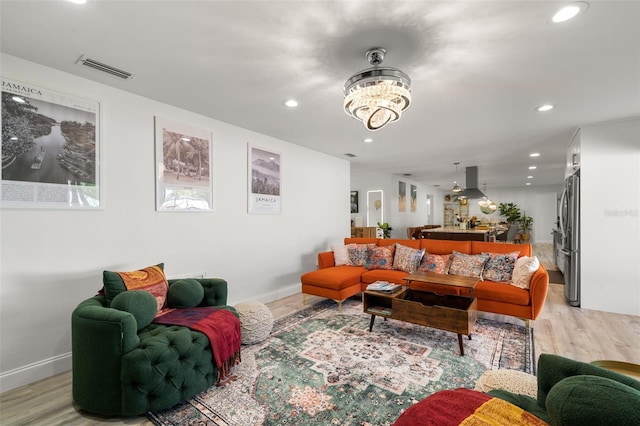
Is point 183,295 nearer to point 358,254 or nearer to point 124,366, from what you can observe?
point 124,366

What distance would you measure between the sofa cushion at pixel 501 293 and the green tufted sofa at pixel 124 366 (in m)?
3.12

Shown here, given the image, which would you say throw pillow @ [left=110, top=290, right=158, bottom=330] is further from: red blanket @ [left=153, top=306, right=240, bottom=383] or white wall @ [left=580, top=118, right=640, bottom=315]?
white wall @ [left=580, top=118, right=640, bottom=315]

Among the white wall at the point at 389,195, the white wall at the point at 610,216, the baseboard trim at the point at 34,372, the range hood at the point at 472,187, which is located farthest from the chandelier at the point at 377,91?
the white wall at the point at 389,195

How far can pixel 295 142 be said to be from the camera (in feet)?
16.4

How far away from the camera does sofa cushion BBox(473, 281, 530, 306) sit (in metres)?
3.25

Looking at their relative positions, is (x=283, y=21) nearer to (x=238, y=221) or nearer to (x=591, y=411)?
(x=591, y=411)

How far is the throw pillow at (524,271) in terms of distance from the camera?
3.35m

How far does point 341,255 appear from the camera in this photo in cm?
474

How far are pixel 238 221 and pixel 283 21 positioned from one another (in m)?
2.75

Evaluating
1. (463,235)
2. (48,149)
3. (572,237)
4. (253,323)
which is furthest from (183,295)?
(463,235)

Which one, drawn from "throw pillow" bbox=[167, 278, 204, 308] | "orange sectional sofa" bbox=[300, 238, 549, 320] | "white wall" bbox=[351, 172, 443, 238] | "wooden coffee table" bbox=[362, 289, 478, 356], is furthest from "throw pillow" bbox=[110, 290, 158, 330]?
"white wall" bbox=[351, 172, 443, 238]

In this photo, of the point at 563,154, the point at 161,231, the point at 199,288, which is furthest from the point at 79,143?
the point at 563,154

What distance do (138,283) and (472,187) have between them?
7.73 metres

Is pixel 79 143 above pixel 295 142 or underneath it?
underneath
